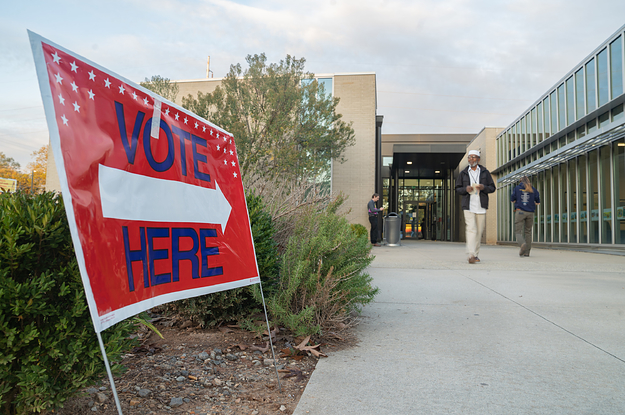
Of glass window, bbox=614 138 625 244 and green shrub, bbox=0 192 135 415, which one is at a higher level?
glass window, bbox=614 138 625 244

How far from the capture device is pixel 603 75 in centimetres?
1216

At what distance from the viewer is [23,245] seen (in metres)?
1.42

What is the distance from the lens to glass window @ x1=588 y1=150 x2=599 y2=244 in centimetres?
1268

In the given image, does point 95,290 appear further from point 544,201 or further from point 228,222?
point 544,201

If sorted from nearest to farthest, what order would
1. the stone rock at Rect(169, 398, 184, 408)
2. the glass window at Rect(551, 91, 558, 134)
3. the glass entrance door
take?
the stone rock at Rect(169, 398, 184, 408) → the glass window at Rect(551, 91, 558, 134) → the glass entrance door

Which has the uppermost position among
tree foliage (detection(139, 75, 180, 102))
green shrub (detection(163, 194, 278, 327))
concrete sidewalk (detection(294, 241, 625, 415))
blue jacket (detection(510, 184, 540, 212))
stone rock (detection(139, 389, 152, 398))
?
tree foliage (detection(139, 75, 180, 102))

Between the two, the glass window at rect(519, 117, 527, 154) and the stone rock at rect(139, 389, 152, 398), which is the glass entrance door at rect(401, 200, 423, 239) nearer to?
the glass window at rect(519, 117, 527, 154)

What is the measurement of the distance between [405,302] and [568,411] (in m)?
2.52

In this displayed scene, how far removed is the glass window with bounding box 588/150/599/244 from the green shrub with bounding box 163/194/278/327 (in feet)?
42.5

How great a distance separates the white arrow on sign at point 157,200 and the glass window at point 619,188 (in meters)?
12.7

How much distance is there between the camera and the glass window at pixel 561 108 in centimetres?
1478

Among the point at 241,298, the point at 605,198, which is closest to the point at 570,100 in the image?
the point at 605,198

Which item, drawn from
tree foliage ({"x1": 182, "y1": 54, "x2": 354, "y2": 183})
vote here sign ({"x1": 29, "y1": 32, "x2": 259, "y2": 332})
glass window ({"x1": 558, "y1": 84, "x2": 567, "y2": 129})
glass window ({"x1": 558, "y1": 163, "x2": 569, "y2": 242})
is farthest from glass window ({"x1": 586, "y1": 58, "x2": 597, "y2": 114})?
vote here sign ({"x1": 29, "y1": 32, "x2": 259, "y2": 332})

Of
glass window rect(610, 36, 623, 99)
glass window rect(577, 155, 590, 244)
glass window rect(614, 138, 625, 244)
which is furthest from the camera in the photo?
glass window rect(577, 155, 590, 244)
